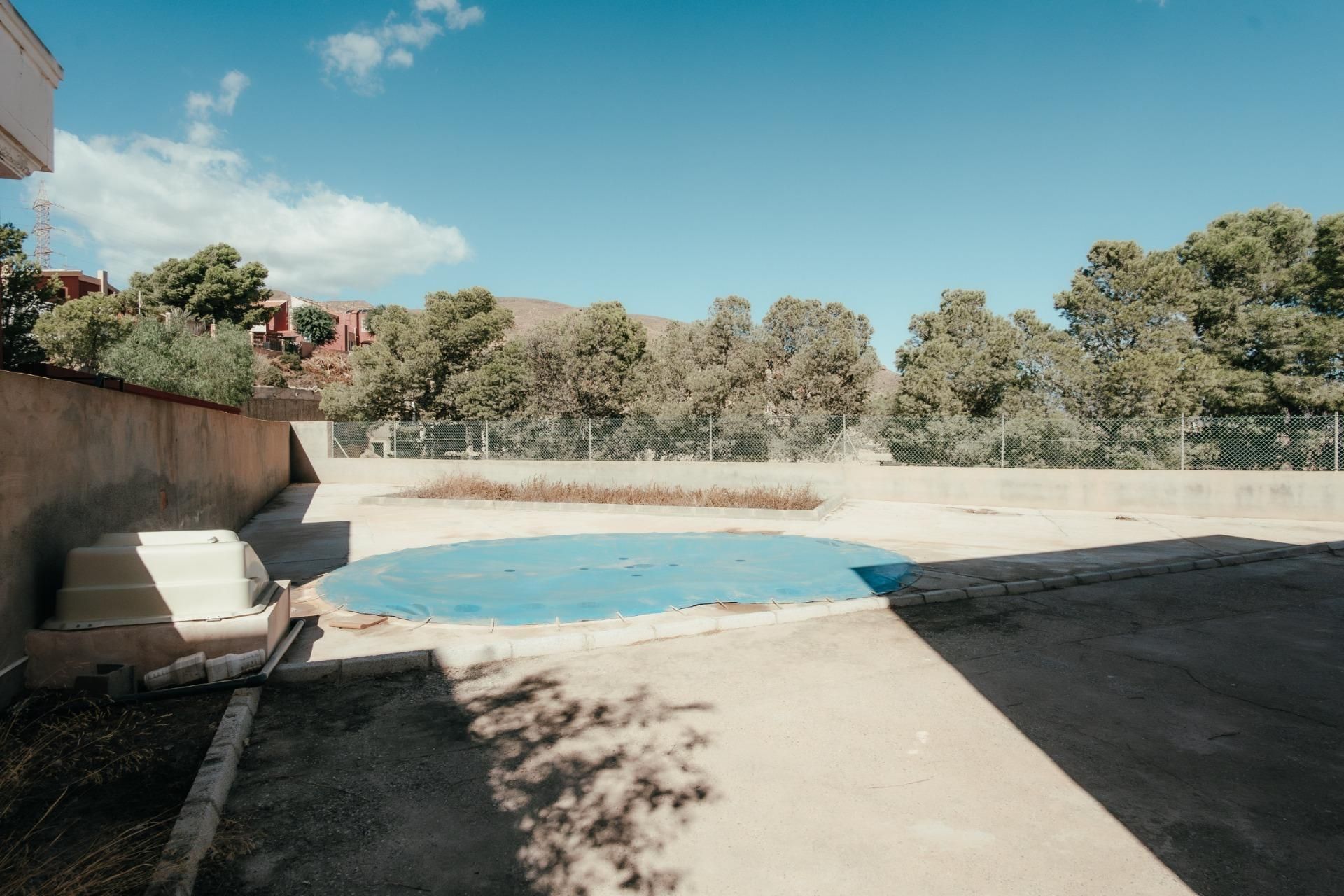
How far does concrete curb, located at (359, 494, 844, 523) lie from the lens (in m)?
14.0

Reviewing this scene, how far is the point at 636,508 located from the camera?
1502 centimetres

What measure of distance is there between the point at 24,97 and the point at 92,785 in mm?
5029

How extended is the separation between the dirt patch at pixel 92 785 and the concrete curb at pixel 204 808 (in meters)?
0.06

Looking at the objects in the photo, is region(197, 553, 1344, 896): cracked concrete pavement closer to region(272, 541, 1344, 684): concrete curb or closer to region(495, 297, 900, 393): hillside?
region(272, 541, 1344, 684): concrete curb

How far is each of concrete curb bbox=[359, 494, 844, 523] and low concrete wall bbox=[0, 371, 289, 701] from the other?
626cm

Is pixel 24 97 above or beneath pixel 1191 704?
above

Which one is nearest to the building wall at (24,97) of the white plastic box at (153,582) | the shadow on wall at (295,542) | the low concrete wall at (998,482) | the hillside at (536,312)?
the white plastic box at (153,582)

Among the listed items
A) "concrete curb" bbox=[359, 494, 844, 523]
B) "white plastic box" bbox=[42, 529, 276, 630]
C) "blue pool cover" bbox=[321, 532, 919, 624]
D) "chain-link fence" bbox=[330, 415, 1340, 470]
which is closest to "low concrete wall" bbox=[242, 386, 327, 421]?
"chain-link fence" bbox=[330, 415, 1340, 470]

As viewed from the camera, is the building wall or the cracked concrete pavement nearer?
the cracked concrete pavement

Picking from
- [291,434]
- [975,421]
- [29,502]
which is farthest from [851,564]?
[291,434]

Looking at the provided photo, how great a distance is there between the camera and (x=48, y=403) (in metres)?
5.15

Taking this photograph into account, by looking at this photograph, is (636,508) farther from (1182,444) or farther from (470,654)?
(1182,444)

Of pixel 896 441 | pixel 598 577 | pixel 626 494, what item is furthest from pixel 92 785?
pixel 896 441

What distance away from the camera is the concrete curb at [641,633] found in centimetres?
524
